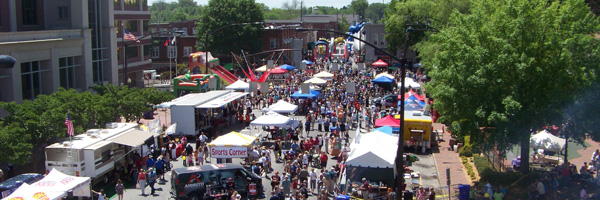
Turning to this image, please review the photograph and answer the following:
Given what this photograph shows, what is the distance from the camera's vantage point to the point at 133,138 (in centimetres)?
2520

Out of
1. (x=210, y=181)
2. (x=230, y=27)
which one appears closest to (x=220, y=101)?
(x=210, y=181)

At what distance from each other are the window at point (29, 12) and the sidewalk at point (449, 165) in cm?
2703

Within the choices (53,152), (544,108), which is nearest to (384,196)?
(544,108)

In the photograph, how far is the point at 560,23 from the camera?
23.0 metres

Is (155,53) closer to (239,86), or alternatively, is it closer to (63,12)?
(239,86)

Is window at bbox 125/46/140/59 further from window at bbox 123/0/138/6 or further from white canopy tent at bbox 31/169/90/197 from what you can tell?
white canopy tent at bbox 31/169/90/197

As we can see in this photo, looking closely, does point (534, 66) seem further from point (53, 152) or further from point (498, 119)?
point (53, 152)

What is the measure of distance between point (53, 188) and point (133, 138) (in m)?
6.41

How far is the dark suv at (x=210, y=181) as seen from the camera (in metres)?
20.9

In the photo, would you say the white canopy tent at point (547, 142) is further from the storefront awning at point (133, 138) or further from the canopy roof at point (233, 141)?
the storefront awning at point (133, 138)

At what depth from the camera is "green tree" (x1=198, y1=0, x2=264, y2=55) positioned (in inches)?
2899

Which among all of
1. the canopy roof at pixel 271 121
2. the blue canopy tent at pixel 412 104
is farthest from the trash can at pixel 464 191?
the blue canopy tent at pixel 412 104

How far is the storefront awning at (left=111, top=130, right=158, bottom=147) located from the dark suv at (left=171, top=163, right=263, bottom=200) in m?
3.95

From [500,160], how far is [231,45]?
2072 inches
